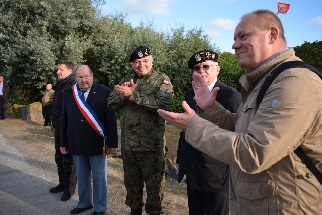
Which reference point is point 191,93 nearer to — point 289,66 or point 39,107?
point 289,66

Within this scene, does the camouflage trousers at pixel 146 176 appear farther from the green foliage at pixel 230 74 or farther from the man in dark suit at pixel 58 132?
the green foliage at pixel 230 74

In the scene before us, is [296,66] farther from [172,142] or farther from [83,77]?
[172,142]

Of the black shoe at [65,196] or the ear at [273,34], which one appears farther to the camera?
the black shoe at [65,196]

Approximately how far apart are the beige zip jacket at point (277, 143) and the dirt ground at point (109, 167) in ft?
10.1

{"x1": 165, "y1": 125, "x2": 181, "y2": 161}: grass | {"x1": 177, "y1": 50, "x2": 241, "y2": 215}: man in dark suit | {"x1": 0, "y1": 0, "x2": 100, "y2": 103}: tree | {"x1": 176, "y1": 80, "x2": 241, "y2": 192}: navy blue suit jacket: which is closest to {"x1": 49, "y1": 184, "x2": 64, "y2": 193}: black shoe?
{"x1": 177, "y1": 50, "x2": 241, "y2": 215}: man in dark suit

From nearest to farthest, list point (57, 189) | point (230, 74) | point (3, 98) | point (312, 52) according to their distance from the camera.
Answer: point (57, 189) → point (312, 52) → point (230, 74) → point (3, 98)

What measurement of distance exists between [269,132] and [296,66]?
0.42m

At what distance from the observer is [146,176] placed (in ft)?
13.3

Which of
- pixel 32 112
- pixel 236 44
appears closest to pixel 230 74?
pixel 32 112

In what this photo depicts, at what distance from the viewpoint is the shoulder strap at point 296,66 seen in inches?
63.4

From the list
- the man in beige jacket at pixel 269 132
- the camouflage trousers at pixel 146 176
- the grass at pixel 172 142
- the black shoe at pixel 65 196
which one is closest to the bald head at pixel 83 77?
the camouflage trousers at pixel 146 176

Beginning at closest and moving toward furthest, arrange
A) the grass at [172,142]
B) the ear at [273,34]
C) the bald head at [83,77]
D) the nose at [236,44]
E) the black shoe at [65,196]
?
the ear at [273,34]
the nose at [236,44]
the bald head at [83,77]
the black shoe at [65,196]
the grass at [172,142]

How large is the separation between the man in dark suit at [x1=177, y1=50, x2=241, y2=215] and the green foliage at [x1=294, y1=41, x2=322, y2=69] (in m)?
8.37

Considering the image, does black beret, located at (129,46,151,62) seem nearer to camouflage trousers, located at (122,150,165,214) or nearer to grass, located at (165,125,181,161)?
camouflage trousers, located at (122,150,165,214)
